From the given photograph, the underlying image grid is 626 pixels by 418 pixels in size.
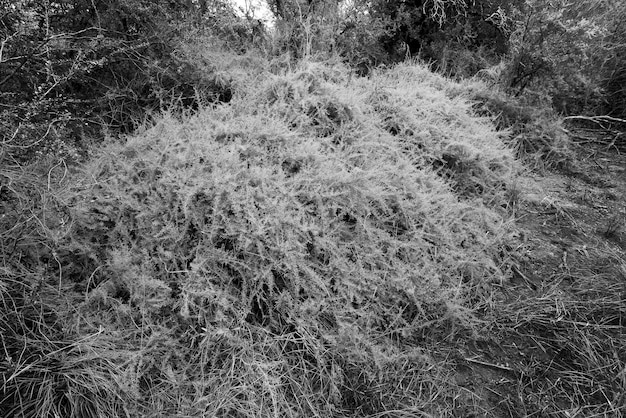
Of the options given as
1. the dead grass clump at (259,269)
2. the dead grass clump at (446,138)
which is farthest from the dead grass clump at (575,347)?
the dead grass clump at (446,138)

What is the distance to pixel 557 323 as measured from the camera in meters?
2.27

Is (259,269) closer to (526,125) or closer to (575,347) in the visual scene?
(575,347)

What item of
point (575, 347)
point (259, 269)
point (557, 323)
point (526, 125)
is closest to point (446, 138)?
point (526, 125)

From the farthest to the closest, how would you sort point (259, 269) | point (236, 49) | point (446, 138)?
point (236, 49) → point (446, 138) → point (259, 269)

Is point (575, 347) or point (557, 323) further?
point (557, 323)

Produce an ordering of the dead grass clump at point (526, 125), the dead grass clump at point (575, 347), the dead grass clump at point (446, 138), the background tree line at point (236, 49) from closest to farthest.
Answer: the dead grass clump at point (575, 347), the background tree line at point (236, 49), the dead grass clump at point (446, 138), the dead grass clump at point (526, 125)

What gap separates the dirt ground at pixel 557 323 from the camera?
194 centimetres

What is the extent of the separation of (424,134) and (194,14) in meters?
1.98

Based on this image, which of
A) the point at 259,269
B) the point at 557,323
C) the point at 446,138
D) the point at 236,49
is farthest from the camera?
the point at 236,49

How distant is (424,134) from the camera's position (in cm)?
310

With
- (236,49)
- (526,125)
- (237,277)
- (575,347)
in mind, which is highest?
(236,49)

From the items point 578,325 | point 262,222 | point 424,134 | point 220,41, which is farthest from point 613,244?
point 220,41

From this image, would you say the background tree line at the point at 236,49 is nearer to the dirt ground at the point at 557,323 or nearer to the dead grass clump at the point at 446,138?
the dead grass clump at the point at 446,138

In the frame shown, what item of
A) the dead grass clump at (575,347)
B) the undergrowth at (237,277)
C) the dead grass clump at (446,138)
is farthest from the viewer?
the dead grass clump at (446,138)
